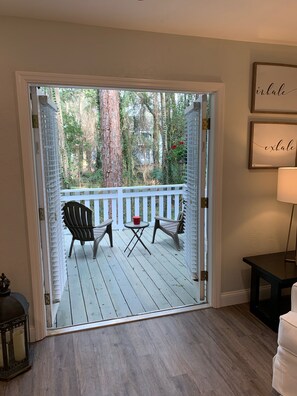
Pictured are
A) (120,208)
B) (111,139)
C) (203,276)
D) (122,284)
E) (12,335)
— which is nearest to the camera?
(12,335)

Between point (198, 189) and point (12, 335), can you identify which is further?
point (198, 189)

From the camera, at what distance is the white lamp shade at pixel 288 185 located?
7.98 feet

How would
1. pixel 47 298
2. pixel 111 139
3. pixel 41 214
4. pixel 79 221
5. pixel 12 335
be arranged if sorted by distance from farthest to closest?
pixel 111 139 < pixel 79 221 < pixel 47 298 < pixel 41 214 < pixel 12 335

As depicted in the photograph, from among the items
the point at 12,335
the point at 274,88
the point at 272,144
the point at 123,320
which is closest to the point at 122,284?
the point at 123,320

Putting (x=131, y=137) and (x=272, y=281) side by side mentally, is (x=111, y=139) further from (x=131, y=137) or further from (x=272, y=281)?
(x=272, y=281)

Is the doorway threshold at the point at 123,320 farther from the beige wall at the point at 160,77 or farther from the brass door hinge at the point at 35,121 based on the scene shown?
the brass door hinge at the point at 35,121

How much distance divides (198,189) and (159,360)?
1.52 metres

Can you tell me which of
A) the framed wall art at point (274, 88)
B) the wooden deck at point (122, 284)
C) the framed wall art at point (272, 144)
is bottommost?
the wooden deck at point (122, 284)

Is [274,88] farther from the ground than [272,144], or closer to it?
farther from the ground

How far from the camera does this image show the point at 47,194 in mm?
2623

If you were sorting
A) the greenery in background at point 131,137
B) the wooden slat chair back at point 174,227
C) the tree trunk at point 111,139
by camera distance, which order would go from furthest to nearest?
the greenery in background at point 131,137 → the tree trunk at point 111,139 → the wooden slat chair back at point 174,227

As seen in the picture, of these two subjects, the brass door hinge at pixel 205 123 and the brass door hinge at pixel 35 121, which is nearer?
the brass door hinge at pixel 35 121

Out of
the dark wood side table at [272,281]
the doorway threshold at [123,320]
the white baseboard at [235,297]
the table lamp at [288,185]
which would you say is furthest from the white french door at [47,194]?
the table lamp at [288,185]

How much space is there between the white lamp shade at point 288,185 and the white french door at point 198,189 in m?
0.65
